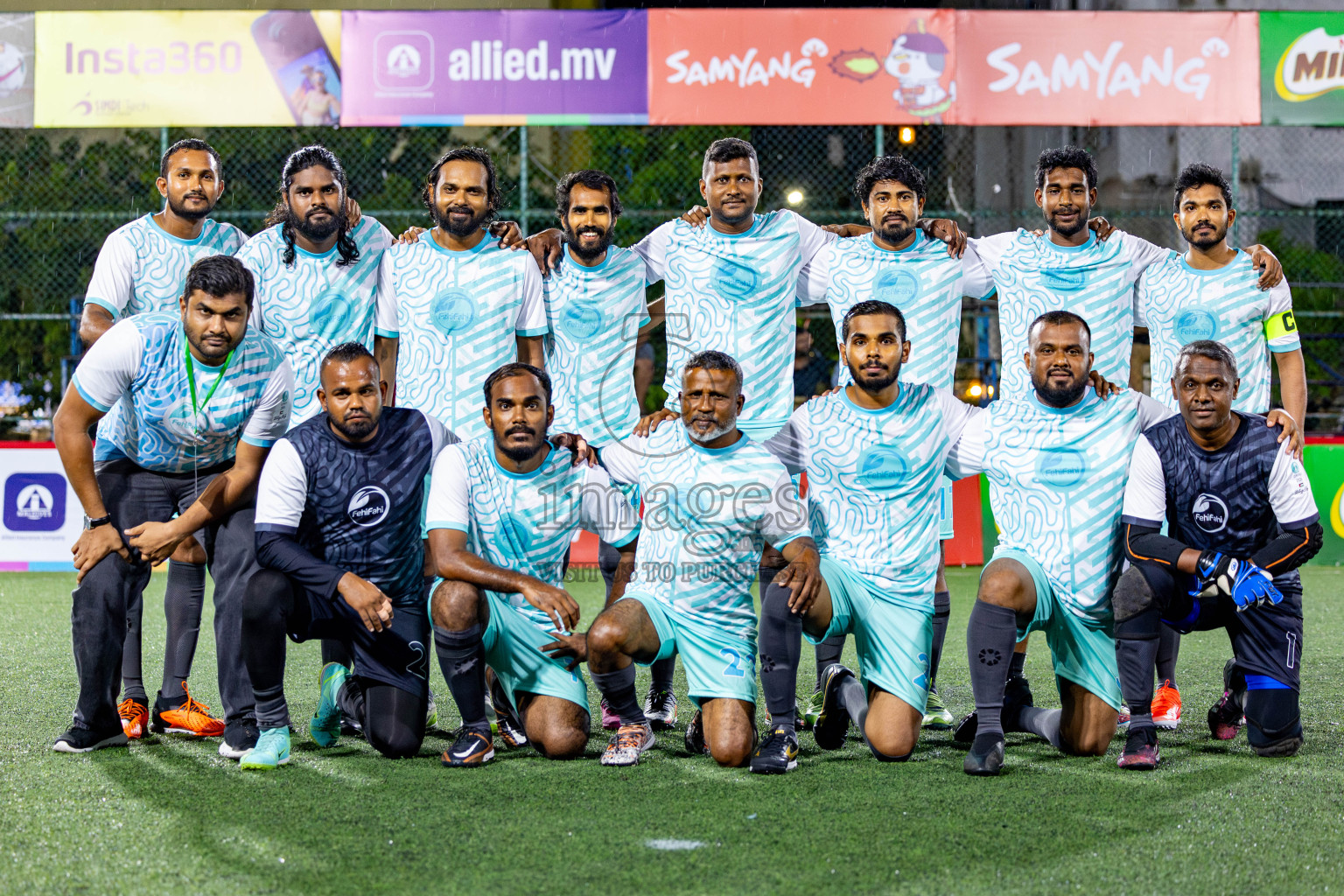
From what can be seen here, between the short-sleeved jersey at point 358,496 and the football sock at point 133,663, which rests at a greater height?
the short-sleeved jersey at point 358,496

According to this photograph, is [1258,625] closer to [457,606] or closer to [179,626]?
[457,606]

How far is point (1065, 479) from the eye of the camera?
4.37 m

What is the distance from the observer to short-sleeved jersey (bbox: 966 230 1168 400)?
5.12 meters

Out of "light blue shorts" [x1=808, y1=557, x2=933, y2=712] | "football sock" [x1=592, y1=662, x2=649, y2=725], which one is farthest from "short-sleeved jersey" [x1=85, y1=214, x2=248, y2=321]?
"light blue shorts" [x1=808, y1=557, x2=933, y2=712]

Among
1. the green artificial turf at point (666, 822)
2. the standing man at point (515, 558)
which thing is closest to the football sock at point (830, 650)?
the green artificial turf at point (666, 822)

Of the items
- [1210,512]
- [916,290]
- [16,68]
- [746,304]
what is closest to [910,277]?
[916,290]

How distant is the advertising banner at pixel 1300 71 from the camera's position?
1093 cm

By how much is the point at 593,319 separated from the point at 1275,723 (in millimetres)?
2850

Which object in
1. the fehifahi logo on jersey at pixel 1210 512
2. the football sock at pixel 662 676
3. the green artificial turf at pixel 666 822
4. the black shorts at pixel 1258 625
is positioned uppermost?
the fehifahi logo on jersey at pixel 1210 512

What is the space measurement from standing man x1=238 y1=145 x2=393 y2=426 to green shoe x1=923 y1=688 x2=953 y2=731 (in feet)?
8.37

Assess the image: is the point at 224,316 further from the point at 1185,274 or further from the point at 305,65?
the point at 305,65

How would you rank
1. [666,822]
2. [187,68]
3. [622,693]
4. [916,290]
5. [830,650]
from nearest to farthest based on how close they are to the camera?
[666,822]
[622,693]
[830,650]
[916,290]
[187,68]

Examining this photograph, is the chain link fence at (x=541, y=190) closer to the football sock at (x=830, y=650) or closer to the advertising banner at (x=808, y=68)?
the advertising banner at (x=808, y=68)

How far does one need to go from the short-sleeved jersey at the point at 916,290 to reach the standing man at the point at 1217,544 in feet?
3.14
